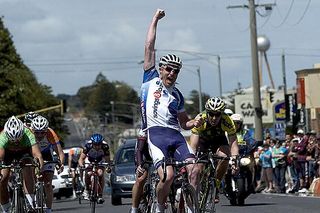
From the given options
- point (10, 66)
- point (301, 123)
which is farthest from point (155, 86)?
point (10, 66)

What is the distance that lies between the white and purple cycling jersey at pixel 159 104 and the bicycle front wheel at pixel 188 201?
0.76m

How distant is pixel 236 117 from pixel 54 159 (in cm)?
438

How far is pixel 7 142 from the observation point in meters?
15.9

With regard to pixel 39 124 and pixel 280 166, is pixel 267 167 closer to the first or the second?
pixel 280 166

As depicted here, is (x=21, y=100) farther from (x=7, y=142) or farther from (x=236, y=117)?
(x=7, y=142)

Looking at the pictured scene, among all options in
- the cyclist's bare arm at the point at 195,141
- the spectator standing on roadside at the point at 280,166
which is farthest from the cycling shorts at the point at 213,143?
the spectator standing on roadside at the point at 280,166

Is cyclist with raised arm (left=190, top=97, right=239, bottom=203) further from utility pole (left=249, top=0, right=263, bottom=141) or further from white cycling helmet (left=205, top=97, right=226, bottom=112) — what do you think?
utility pole (left=249, top=0, right=263, bottom=141)

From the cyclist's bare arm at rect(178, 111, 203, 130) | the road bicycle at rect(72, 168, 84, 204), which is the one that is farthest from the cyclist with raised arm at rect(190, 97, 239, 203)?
the road bicycle at rect(72, 168, 84, 204)

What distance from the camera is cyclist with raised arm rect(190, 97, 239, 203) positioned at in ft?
51.2

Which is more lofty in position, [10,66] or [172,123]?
[10,66]

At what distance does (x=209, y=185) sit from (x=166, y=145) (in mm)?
2821

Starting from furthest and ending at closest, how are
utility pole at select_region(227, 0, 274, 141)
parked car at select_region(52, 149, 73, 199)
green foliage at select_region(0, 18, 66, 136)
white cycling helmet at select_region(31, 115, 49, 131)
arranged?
1. green foliage at select_region(0, 18, 66, 136)
2. utility pole at select_region(227, 0, 274, 141)
3. parked car at select_region(52, 149, 73, 199)
4. white cycling helmet at select_region(31, 115, 49, 131)

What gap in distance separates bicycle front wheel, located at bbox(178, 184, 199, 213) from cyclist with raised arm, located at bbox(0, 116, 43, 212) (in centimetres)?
353

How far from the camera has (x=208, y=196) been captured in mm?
15391
